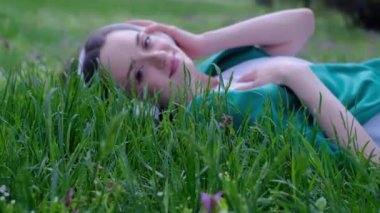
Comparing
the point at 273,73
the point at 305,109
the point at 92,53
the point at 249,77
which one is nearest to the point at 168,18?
the point at 92,53

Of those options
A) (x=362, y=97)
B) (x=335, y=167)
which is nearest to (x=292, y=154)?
(x=335, y=167)

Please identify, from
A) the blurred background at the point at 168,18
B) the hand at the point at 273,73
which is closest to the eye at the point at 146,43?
the hand at the point at 273,73

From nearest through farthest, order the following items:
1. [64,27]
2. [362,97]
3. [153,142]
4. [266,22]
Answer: [153,142]
[362,97]
[266,22]
[64,27]

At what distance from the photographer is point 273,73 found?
10.3 ft

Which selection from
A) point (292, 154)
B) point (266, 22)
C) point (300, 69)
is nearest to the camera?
point (292, 154)

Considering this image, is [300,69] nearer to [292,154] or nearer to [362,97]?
[362,97]

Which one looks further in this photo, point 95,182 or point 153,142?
point 153,142

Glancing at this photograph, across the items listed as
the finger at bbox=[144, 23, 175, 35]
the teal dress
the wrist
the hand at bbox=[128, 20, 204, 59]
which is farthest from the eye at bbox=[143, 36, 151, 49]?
the wrist

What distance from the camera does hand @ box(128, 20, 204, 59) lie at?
3893mm

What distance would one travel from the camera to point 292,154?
90.7 inches

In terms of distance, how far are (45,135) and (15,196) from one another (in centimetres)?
52

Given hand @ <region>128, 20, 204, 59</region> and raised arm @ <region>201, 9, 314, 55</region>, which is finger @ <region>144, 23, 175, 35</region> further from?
raised arm @ <region>201, 9, 314, 55</region>

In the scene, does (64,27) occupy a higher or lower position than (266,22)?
A: lower

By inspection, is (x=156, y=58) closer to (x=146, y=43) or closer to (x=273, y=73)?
(x=146, y=43)
